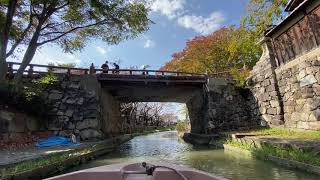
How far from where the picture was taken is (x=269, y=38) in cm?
2111

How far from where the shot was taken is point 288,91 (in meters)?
19.2

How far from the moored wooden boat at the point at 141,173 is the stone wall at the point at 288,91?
13621 millimetres

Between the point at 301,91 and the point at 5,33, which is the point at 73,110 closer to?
the point at 5,33

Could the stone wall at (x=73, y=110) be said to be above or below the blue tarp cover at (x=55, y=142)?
above

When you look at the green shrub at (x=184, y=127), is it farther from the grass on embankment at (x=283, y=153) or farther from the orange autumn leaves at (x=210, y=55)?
the grass on embankment at (x=283, y=153)

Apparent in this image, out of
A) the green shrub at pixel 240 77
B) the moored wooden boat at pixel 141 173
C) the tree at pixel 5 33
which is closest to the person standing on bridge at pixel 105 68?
the tree at pixel 5 33

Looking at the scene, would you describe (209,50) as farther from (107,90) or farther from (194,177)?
(194,177)

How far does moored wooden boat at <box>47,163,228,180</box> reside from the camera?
3.75 metres

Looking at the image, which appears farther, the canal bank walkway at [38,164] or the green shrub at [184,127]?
the green shrub at [184,127]

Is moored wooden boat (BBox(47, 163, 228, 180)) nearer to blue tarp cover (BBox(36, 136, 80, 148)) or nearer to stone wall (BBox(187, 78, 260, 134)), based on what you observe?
blue tarp cover (BBox(36, 136, 80, 148))

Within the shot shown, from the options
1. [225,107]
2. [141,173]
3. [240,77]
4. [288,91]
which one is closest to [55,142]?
[225,107]

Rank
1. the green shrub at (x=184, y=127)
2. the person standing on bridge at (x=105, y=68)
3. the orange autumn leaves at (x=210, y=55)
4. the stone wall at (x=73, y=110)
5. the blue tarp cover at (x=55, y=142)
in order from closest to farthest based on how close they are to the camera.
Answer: the blue tarp cover at (x=55, y=142) → the stone wall at (x=73, y=110) → the person standing on bridge at (x=105, y=68) → the orange autumn leaves at (x=210, y=55) → the green shrub at (x=184, y=127)

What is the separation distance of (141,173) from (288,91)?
56.4ft

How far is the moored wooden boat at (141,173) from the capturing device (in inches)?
148
